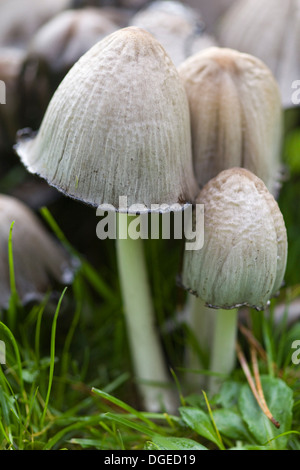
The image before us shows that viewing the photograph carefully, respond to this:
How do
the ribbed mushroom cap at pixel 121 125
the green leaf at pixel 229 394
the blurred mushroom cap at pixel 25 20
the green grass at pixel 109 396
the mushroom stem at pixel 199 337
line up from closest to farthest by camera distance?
the ribbed mushroom cap at pixel 121 125
the green grass at pixel 109 396
the green leaf at pixel 229 394
the mushroom stem at pixel 199 337
the blurred mushroom cap at pixel 25 20

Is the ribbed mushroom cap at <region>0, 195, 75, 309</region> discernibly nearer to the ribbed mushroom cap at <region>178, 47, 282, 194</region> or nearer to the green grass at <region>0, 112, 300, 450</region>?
the green grass at <region>0, 112, 300, 450</region>

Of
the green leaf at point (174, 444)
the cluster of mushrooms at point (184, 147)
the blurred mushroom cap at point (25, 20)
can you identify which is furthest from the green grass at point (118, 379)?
the blurred mushroom cap at point (25, 20)

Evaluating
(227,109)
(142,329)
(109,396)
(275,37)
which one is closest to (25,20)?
(275,37)

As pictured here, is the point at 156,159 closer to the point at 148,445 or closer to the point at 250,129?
the point at 250,129

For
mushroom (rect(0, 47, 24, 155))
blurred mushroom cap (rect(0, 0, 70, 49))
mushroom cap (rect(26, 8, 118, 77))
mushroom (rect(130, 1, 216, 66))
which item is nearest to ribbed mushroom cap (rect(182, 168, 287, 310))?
mushroom (rect(130, 1, 216, 66))

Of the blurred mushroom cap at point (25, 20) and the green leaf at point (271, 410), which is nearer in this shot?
the green leaf at point (271, 410)

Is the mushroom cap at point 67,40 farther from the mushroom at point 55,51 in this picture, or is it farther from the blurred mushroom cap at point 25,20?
the blurred mushroom cap at point 25,20

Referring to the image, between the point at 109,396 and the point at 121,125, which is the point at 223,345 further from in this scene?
the point at 121,125
